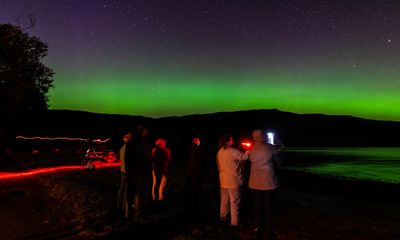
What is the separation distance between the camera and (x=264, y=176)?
9.10 metres

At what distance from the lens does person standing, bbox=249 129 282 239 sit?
358 inches

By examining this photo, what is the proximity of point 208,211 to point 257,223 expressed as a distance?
3593 mm

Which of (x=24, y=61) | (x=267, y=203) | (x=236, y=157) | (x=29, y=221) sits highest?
(x=24, y=61)

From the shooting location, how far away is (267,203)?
30.0 ft

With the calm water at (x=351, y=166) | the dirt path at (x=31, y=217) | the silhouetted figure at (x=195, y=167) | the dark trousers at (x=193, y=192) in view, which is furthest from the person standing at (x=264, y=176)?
the calm water at (x=351, y=166)

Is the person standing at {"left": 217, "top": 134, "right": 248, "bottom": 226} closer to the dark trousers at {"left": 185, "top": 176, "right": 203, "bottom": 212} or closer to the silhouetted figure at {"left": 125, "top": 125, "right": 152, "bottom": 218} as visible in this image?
the dark trousers at {"left": 185, "top": 176, "right": 203, "bottom": 212}

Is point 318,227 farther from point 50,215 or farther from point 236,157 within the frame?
point 50,215

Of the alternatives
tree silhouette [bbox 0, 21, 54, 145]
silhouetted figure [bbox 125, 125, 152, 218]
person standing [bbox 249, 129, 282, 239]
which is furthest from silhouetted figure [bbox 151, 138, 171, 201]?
tree silhouette [bbox 0, 21, 54, 145]

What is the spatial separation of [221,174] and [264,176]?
4.90 ft

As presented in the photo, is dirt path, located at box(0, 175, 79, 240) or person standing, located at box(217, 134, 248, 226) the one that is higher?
person standing, located at box(217, 134, 248, 226)

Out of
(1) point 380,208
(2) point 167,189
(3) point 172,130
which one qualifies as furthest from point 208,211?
(3) point 172,130

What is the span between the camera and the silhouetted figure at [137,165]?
448 inches

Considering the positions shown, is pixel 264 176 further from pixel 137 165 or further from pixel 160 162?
pixel 160 162

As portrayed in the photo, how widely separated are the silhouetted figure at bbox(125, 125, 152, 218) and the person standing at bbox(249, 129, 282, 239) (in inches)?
126
